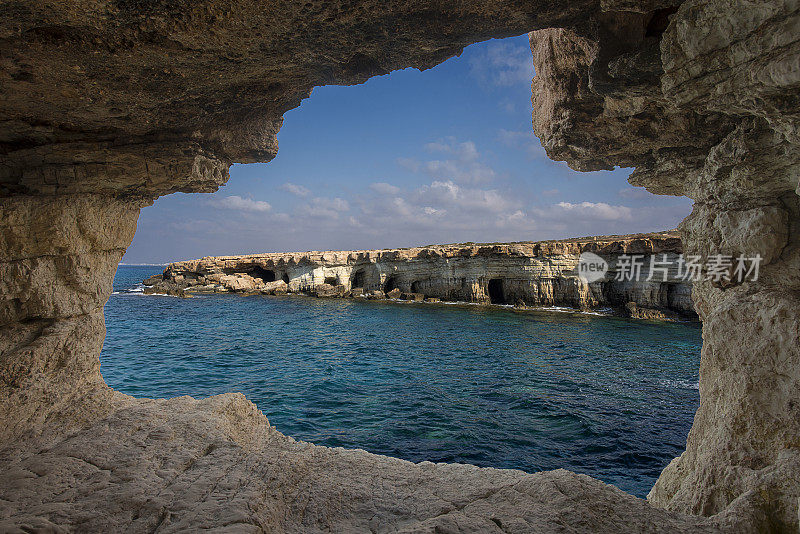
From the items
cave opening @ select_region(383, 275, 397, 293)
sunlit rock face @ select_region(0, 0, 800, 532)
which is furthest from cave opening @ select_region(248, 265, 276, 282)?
sunlit rock face @ select_region(0, 0, 800, 532)

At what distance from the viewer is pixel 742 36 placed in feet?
10.5

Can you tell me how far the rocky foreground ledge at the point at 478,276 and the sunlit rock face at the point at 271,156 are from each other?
30.1 meters

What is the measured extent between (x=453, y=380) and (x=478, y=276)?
26346 mm

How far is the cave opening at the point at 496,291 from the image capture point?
4253 centimetres

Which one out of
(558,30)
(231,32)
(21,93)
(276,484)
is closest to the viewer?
(231,32)

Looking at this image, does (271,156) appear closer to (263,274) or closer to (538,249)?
(538,249)

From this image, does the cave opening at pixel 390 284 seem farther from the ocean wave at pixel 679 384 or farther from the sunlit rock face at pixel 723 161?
the sunlit rock face at pixel 723 161

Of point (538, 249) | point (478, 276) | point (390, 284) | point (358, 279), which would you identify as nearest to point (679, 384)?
point (538, 249)

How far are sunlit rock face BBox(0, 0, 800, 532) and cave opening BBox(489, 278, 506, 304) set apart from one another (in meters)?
35.9

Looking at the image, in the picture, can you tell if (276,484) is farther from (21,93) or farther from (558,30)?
(558,30)

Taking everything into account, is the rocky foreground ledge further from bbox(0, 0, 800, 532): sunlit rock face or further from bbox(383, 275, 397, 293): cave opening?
bbox(0, 0, 800, 532): sunlit rock face

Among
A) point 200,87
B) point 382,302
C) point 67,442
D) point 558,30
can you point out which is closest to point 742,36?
point 558,30

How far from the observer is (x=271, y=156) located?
7477 mm

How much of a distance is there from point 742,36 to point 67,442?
8956mm
